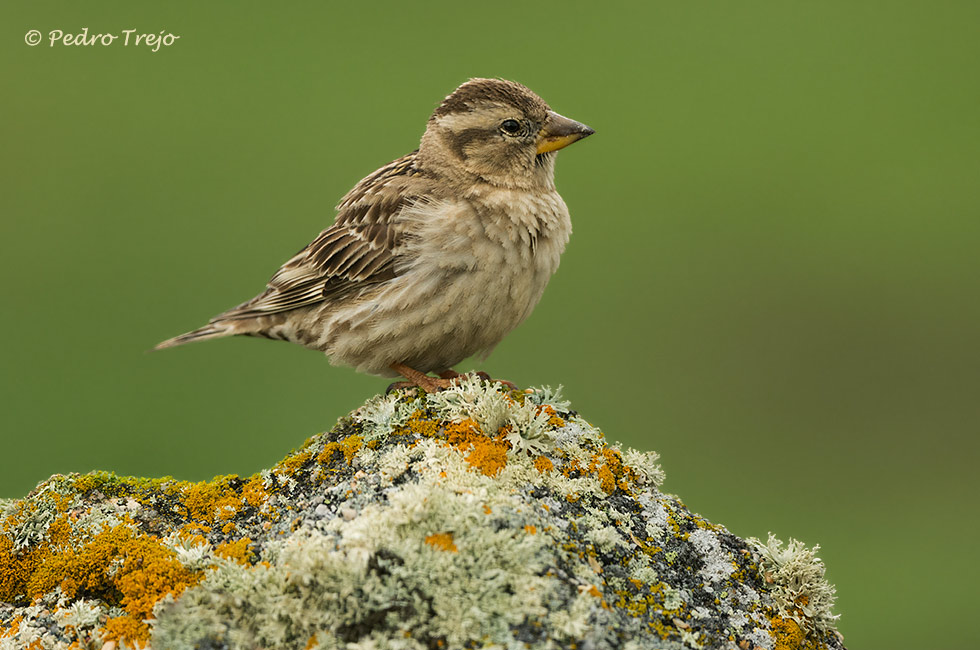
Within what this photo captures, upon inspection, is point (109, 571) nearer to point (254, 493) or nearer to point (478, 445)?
point (254, 493)

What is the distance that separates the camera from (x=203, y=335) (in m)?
6.32

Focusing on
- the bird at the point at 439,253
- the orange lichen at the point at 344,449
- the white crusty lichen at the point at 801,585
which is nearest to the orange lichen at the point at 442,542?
the orange lichen at the point at 344,449

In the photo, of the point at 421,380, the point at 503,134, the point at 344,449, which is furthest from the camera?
the point at 503,134

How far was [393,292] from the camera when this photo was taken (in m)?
5.52

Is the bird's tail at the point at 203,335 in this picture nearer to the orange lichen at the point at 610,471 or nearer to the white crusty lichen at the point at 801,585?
the orange lichen at the point at 610,471

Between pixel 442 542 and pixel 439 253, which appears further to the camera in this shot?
pixel 439 253

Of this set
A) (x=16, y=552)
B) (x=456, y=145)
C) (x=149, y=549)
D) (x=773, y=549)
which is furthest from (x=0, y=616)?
(x=456, y=145)

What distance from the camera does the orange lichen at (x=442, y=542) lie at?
3.32 metres

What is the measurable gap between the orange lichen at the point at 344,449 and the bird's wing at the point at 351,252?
1.67 meters

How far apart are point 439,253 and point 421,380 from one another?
2.47ft

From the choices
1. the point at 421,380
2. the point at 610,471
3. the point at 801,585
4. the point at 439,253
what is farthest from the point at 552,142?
the point at 801,585

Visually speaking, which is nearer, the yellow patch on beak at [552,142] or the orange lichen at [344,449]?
the orange lichen at [344,449]

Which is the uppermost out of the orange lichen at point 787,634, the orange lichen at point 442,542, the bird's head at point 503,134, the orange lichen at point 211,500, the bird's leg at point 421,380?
the bird's head at point 503,134

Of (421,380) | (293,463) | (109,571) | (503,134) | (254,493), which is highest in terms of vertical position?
(503,134)
